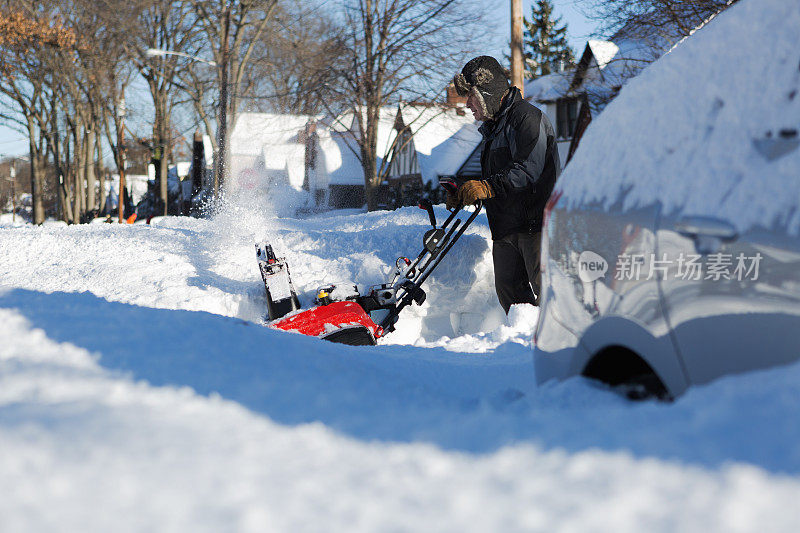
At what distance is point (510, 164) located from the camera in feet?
16.8

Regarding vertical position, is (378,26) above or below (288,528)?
above

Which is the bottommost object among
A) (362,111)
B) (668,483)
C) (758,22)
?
(668,483)

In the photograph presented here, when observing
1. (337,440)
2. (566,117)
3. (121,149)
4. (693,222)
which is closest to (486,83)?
(693,222)

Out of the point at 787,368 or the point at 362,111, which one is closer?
the point at 787,368

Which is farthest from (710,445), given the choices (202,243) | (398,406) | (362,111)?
(362,111)

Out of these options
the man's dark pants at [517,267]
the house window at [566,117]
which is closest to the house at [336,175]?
the house window at [566,117]

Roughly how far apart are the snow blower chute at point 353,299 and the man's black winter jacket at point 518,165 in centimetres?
26

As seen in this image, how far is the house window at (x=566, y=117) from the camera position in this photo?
31531 mm

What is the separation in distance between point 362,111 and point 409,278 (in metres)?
16.9

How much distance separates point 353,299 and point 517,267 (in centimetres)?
136

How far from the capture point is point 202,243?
30.5 feet

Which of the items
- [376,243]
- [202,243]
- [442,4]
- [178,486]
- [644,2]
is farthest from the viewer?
[442,4]

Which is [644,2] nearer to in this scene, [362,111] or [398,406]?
[362,111]

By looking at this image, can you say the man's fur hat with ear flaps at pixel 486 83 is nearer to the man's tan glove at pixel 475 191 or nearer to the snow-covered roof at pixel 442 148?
the man's tan glove at pixel 475 191
